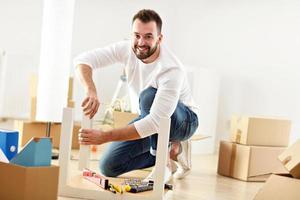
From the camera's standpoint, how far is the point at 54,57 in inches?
104

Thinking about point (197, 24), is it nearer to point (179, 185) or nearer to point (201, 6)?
point (201, 6)

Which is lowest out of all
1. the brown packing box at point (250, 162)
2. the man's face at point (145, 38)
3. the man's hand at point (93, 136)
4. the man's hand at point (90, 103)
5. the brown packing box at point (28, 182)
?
the brown packing box at point (250, 162)

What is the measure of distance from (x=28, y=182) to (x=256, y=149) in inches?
58.8

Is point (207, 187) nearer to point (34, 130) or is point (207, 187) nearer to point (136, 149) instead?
point (136, 149)

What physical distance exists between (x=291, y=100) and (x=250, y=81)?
0.37 meters

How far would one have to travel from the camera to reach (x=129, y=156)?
2.18 metres

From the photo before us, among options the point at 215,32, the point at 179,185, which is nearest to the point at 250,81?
the point at 215,32

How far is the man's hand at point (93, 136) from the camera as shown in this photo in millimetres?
1779

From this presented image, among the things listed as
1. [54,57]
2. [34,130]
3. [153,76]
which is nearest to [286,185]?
[153,76]

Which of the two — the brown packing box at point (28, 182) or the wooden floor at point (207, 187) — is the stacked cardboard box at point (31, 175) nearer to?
the brown packing box at point (28, 182)

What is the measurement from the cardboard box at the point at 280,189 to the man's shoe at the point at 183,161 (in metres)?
0.62

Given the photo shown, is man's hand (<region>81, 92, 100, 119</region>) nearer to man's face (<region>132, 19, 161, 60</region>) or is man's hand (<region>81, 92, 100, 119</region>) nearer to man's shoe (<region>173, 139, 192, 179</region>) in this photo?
man's face (<region>132, 19, 161, 60</region>)

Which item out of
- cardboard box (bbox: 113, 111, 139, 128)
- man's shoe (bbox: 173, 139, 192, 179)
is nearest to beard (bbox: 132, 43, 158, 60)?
man's shoe (bbox: 173, 139, 192, 179)

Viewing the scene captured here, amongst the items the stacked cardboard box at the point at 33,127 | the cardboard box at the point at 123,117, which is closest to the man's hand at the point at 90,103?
the cardboard box at the point at 123,117
